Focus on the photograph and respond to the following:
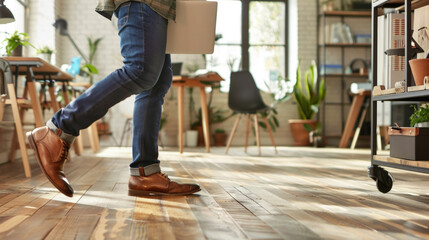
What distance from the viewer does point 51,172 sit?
1694 millimetres

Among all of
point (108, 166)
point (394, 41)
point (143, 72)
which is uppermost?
point (394, 41)

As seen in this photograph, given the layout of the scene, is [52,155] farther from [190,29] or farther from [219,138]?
[219,138]

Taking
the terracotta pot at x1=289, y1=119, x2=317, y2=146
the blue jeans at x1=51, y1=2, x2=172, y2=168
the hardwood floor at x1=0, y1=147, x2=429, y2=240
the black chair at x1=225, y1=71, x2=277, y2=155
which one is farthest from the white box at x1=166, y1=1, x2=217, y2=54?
the terracotta pot at x1=289, y1=119, x2=317, y2=146

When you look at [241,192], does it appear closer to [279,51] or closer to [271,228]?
[271,228]

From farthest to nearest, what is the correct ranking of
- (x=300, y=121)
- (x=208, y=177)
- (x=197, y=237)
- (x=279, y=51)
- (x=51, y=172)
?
(x=279, y=51) < (x=300, y=121) < (x=208, y=177) < (x=51, y=172) < (x=197, y=237)

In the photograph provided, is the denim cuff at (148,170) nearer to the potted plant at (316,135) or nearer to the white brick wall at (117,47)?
the white brick wall at (117,47)

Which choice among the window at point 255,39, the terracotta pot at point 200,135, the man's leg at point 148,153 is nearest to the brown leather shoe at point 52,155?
the man's leg at point 148,153

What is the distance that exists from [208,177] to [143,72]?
1170 millimetres

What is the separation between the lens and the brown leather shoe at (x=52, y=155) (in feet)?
5.56

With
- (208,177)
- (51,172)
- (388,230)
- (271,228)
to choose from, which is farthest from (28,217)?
(208,177)

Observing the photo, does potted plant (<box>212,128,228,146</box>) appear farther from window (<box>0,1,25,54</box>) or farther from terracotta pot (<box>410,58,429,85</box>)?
terracotta pot (<box>410,58,429,85</box>)

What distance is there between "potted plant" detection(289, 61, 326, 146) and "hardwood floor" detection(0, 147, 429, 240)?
4.39 m

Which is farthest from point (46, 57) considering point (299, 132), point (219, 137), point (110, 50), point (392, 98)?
point (392, 98)

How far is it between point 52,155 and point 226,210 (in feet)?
2.05
